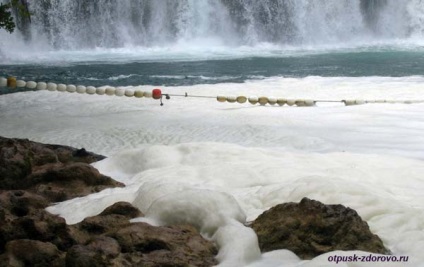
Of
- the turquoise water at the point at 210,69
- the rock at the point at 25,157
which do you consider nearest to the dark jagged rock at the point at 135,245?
the rock at the point at 25,157

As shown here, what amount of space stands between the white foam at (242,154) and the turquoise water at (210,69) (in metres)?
2.97

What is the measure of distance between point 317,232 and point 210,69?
11.7 metres

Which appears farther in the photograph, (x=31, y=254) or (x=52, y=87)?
(x=52, y=87)

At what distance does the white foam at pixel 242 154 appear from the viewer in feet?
10.4

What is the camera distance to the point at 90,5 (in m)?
20.3

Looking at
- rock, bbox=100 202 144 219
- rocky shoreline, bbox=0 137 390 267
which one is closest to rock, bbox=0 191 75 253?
rocky shoreline, bbox=0 137 390 267

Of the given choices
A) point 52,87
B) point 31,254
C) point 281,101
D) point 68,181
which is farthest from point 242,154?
point 52,87

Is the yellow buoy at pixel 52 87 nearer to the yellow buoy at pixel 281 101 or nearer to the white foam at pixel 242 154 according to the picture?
the white foam at pixel 242 154

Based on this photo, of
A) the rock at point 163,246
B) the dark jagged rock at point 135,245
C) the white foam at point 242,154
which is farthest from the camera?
the white foam at point 242,154

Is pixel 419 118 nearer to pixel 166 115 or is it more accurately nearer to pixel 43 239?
pixel 166 115

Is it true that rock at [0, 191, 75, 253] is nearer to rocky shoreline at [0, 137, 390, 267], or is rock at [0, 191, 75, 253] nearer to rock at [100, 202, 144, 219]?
rocky shoreline at [0, 137, 390, 267]

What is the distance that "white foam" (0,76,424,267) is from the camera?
3.17 m

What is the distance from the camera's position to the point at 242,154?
481cm

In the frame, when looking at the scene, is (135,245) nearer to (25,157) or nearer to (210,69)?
(25,157)
